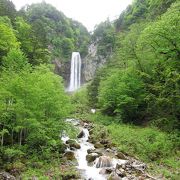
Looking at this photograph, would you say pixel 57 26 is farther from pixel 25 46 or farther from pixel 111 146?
A: pixel 111 146

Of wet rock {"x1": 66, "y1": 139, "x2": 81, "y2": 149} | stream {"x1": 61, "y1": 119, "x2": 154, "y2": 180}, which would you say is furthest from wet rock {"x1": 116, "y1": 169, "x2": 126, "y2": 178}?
wet rock {"x1": 66, "y1": 139, "x2": 81, "y2": 149}

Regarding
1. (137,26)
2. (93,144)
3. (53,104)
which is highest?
(137,26)

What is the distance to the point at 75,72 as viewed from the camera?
7019cm

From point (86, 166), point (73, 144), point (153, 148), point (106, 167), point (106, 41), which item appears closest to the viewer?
point (106, 167)

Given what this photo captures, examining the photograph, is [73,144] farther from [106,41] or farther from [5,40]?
[106,41]

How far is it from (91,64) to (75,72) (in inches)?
204

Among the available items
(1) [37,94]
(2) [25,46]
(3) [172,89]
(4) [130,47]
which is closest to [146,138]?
(3) [172,89]

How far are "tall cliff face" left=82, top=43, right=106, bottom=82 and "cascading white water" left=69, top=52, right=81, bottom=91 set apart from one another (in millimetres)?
1556

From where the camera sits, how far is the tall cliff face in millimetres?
69500

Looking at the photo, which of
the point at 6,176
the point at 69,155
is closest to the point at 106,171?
the point at 69,155

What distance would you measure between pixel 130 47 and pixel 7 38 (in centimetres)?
1421

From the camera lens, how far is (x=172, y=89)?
1873cm

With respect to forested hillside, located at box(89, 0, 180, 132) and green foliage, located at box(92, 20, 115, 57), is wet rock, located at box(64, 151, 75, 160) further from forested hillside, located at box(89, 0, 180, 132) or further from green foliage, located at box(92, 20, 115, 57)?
green foliage, located at box(92, 20, 115, 57)

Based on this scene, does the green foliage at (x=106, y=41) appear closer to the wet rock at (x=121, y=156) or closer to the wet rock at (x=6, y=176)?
the wet rock at (x=121, y=156)
